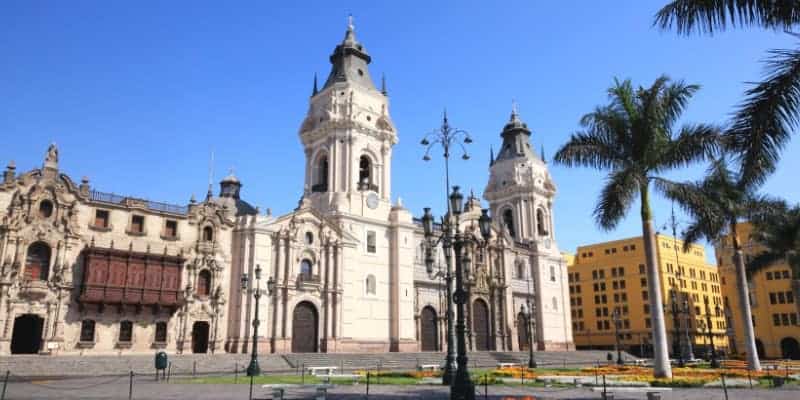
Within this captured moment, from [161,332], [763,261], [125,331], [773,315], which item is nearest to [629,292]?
[773,315]

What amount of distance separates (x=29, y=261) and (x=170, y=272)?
299 inches

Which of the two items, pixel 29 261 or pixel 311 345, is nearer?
pixel 29 261

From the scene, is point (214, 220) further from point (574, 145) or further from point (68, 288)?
point (574, 145)

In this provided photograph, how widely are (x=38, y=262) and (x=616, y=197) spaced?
1217 inches

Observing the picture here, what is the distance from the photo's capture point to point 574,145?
24469 millimetres

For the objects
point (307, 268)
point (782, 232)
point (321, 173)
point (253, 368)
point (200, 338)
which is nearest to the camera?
point (253, 368)

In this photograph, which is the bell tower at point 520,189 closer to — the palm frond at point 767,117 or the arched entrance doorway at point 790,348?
the arched entrance doorway at point 790,348

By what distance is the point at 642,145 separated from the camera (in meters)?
23.4

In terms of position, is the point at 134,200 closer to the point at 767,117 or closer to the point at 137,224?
the point at 137,224

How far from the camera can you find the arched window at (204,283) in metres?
38.7

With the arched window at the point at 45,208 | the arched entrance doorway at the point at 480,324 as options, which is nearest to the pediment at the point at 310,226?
the arched window at the point at 45,208

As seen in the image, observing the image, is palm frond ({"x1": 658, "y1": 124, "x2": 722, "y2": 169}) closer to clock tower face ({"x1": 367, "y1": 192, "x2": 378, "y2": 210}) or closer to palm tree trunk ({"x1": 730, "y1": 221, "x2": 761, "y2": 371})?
palm tree trunk ({"x1": 730, "y1": 221, "x2": 761, "y2": 371})

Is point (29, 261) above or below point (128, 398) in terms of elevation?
above

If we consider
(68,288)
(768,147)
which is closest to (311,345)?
(68,288)
